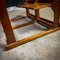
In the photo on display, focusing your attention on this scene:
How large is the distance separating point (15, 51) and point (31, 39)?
31cm

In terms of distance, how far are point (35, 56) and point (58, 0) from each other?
0.94 meters

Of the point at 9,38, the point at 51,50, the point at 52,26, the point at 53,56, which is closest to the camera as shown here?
the point at 53,56

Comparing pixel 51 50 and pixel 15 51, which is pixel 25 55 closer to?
pixel 15 51

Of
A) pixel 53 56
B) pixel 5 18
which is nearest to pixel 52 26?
pixel 53 56

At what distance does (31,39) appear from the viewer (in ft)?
5.13

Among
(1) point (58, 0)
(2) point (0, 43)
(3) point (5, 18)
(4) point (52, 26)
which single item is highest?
(1) point (58, 0)

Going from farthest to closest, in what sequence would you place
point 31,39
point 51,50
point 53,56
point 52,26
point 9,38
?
point 52,26 < point 31,39 < point 9,38 < point 51,50 < point 53,56

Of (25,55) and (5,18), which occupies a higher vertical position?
(5,18)

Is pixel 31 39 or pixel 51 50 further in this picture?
pixel 31 39

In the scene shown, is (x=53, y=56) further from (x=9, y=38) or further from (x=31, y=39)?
(x=9, y=38)

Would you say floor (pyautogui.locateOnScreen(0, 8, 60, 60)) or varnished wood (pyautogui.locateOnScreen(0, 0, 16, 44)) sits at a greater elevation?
varnished wood (pyautogui.locateOnScreen(0, 0, 16, 44))

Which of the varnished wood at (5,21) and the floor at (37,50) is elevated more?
the varnished wood at (5,21)

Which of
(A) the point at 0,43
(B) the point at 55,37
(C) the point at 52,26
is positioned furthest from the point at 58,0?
(A) the point at 0,43

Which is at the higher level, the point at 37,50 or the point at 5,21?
the point at 5,21
